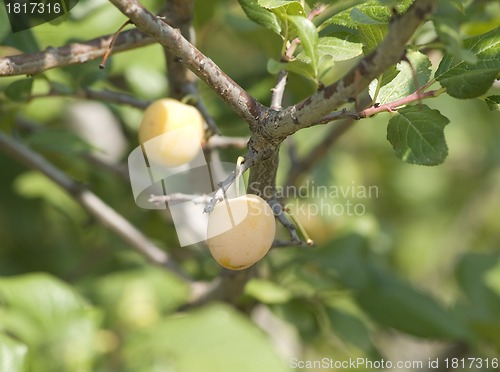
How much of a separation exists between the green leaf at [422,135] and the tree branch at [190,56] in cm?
16

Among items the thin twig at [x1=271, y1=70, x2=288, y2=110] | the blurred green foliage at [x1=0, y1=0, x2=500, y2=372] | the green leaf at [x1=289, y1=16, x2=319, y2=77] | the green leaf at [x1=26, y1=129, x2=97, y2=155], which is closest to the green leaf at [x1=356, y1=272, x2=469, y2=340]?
the blurred green foliage at [x1=0, y1=0, x2=500, y2=372]

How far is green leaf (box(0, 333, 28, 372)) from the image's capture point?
1.02m

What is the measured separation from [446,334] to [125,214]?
2.47 feet

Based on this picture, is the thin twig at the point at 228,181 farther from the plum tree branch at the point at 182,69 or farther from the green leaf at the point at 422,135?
the plum tree branch at the point at 182,69

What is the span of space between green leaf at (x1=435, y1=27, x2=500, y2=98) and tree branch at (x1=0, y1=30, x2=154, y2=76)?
0.40 m

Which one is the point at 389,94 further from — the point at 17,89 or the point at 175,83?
the point at 17,89

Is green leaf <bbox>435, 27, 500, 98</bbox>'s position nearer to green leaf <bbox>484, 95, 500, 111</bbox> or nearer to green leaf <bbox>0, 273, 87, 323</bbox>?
green leaf <bbox>484, 95, 500, 111</bbox>

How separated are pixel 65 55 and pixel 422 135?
0.45 m

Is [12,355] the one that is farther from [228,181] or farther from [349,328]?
[349,328]

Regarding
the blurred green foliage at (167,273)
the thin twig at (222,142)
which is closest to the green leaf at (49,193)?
the blurred green foliage at (167,273)

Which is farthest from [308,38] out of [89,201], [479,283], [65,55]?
[479,283]

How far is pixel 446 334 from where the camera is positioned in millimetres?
1439

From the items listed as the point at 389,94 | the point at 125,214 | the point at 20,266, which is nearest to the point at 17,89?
the point at 389,94

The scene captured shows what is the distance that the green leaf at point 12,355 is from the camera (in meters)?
1.02
